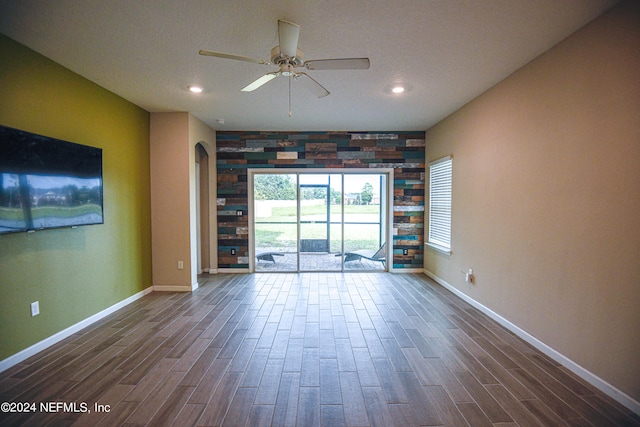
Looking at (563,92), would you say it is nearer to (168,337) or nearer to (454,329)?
(454,329)

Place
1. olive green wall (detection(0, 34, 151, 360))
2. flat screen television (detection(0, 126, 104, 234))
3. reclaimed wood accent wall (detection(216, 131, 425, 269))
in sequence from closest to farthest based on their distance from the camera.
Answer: flat screen television (detection(0, 126, 104, 234)) → olive green wall (detection(0, 34, 151, 360)) → reclaimed wood accent wall (detection(216, 131, 425, 269))

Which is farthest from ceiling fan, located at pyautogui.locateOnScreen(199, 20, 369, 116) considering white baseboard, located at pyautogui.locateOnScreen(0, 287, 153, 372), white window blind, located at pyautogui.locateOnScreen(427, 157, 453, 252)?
white baseboard, located at pyautogui.locateOnScreen(0, 287, 153, 372)

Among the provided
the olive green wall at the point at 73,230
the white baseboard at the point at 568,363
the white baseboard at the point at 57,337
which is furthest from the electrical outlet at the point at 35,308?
the white baseboard at the point at 568,363

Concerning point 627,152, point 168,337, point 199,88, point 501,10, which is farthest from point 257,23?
point 168,337

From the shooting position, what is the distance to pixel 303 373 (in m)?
2.22

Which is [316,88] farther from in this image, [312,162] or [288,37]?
[312,162]

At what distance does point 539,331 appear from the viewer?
2568 millimetres

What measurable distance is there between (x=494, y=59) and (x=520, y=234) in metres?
1.80

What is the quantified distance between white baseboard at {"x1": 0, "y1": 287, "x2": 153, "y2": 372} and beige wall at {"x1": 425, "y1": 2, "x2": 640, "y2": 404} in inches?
188

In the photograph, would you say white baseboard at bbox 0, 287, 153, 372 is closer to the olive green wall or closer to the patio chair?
the olive green wall

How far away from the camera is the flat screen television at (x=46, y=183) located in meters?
2.19

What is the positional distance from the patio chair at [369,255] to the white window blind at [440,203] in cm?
91

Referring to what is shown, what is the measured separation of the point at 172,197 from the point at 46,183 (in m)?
1.74

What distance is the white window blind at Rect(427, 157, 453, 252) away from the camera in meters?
4.46
